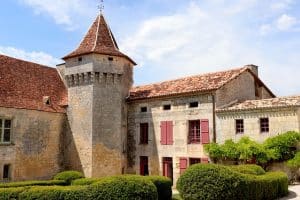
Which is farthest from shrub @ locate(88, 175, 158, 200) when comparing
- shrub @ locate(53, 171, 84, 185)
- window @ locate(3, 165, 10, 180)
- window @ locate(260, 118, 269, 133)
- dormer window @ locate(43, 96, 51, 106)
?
dormer window @ locate(43, 96, 51, 106)

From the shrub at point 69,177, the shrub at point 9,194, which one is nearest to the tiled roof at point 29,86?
the shrub at point 69,177

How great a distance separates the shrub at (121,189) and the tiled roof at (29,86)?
9168 mm

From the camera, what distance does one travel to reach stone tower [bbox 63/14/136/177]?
21.3 metres

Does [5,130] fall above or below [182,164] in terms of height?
above

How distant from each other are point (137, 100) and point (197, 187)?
1088 centimetres

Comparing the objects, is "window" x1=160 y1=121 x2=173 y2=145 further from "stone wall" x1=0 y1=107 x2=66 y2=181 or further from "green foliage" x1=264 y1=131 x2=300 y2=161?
"stone wall" x1=0 y1=107 x2=66 y2=181

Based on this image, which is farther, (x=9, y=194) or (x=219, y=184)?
(x=9, y=194)

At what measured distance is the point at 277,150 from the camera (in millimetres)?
17609

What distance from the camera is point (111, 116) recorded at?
2202 cm

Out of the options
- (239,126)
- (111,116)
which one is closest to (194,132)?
(239,126)

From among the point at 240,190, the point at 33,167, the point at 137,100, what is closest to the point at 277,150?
the point at 240,190

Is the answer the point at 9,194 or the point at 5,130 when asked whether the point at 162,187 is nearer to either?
the point at 9,194

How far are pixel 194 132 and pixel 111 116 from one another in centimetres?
524

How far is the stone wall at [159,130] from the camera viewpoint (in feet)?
67.5
